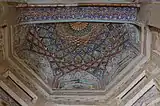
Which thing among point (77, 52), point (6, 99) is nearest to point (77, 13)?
point (77, 52)

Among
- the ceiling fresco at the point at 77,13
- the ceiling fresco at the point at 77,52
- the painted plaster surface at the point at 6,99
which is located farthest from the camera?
the ceiling fresco at the point at 77,52

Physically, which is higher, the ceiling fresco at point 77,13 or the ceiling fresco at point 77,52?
the ceiling fresco at point 77,13

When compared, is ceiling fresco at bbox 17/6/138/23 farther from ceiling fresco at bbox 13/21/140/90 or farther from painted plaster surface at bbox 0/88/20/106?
painted plaster surface at bbox 0/88/20/106

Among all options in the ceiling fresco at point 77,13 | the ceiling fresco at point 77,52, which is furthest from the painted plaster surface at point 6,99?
the ceiling fresco at point 77,13

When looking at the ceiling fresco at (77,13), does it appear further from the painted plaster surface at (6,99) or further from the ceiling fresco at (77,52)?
the painted plaster surface at (6,99)

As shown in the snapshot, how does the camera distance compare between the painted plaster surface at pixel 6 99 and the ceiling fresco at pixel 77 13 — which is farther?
the ceiling fresco at pixel 77 13

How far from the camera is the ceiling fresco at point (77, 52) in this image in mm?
3752

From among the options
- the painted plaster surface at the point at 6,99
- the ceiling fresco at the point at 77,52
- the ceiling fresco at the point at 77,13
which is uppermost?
the ceiling fresco at the point at 77,13

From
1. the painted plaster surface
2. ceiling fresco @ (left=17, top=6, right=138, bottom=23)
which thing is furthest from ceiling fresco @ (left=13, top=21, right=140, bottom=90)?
the painted plaster surface

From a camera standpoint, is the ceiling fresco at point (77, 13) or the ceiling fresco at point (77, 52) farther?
the ceiling fresco at point (77, 52)

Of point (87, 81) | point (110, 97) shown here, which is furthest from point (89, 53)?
point (110, 97)

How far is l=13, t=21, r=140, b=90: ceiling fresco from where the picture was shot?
3.75m

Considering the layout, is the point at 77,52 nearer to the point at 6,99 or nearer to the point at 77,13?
the point at 77,13

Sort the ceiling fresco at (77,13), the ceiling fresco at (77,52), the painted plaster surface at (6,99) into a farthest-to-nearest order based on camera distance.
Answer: the ceiling fresco at (77,52), the ceiling fresco at (77,13), the painted plaster surface at (6,99)
